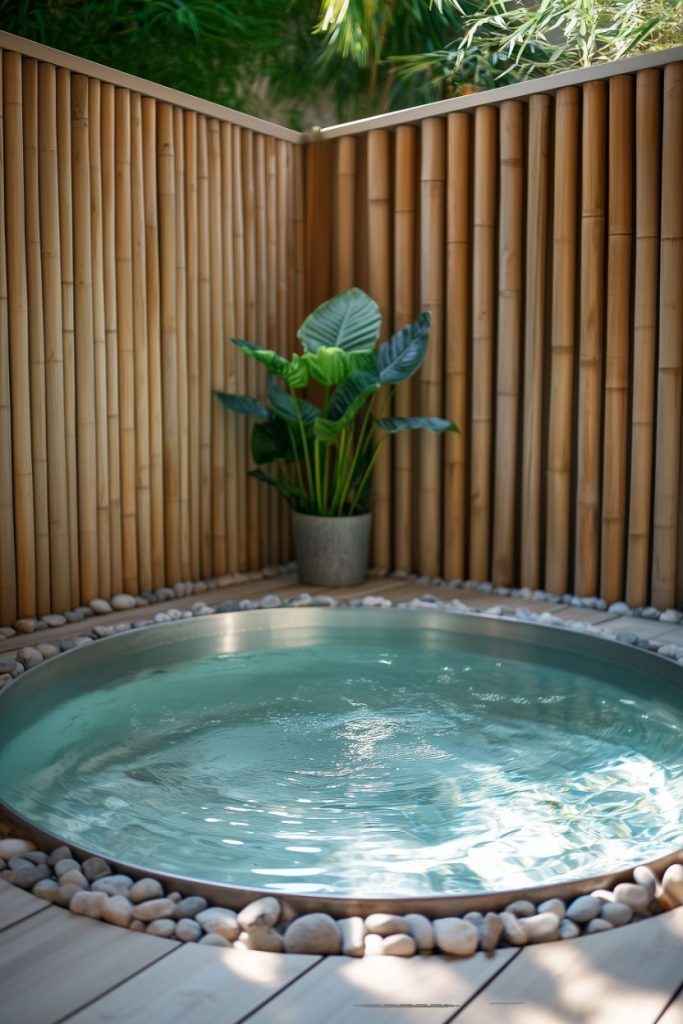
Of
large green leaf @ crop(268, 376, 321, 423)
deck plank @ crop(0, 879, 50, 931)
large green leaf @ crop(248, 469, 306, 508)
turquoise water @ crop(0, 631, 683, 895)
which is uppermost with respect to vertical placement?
large green leaf @ crop(268, 376, 321, 423)

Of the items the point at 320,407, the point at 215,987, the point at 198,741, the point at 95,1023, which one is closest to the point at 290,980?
the point at 215,987

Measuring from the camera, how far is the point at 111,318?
414 cm

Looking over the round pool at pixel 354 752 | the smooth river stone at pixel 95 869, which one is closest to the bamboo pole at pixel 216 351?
the round pool at pixel 354 752

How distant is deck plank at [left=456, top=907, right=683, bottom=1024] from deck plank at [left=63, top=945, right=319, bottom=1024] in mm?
299

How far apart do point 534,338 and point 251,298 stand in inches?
50.3

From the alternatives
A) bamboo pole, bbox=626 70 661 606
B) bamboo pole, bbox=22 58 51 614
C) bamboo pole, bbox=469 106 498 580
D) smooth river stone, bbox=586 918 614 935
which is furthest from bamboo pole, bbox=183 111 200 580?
smooth river stone, bbox=586 918 614 935

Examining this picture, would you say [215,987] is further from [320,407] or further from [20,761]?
[320,407]

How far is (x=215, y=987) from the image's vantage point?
161 cm

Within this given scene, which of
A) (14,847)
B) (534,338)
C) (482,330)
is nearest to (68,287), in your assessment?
(482,330)

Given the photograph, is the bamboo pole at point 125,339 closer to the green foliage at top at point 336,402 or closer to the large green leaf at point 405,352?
the green foliage at top at point 336,402

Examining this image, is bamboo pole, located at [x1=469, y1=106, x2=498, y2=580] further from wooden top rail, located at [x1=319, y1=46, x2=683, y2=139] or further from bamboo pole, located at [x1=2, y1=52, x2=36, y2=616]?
bamboo pole, located at [x1=2, y1=52, x2=36, y2=616]

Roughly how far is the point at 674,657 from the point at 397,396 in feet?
5.97

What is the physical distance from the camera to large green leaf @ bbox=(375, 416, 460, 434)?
14.2 feet

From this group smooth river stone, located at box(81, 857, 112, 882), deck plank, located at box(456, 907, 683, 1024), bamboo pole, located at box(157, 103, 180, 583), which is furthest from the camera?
bamboo pole, located at box(157, 103, 180, 583)
